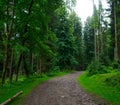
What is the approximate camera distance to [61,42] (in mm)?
45812

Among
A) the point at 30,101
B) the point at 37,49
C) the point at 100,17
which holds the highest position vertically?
the point at 100,17

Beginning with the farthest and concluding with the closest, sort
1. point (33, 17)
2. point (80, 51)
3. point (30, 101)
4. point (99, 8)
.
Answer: point (80, 51)
point (99, 8)
point (33, 17)
point (30, 101)

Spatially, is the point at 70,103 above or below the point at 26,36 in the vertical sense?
below

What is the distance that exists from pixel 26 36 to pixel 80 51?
48.1m

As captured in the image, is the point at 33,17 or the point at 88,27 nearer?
the point at 33,17

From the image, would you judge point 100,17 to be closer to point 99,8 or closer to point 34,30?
point 99,8

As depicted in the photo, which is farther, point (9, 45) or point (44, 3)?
point (44, 3)

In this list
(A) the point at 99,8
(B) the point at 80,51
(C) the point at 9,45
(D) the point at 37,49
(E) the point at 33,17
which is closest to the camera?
(C) the point at 9,45

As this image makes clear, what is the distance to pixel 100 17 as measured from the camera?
213ft

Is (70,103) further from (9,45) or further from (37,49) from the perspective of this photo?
(37,49)

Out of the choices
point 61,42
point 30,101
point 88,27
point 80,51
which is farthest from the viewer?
point 88,27

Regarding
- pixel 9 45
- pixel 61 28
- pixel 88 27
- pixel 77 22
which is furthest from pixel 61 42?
pixel 88 27

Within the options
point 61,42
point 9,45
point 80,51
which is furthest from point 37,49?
point 80,51

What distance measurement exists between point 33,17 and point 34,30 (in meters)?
1.45
